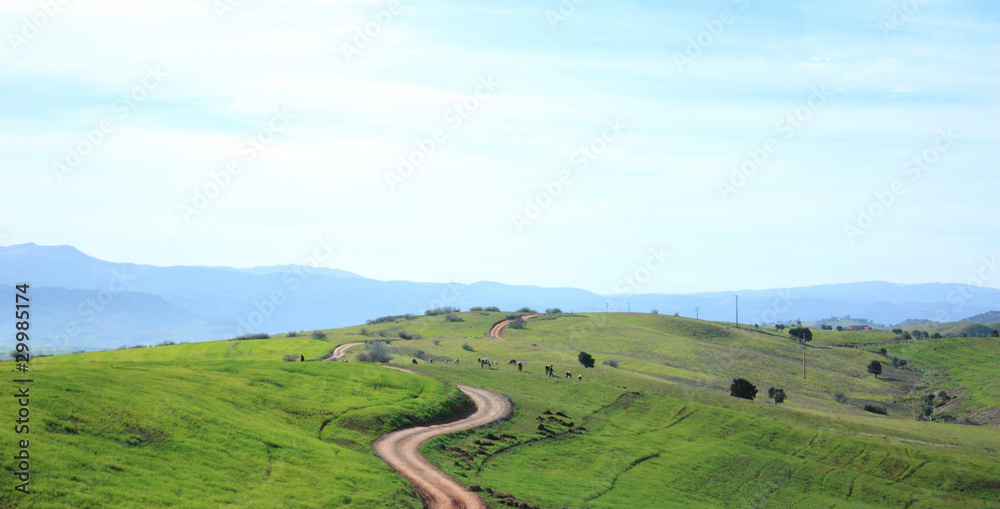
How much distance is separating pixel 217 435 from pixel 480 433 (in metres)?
24.0

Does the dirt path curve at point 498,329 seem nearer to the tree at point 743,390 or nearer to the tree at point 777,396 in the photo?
the tree at point 743,390

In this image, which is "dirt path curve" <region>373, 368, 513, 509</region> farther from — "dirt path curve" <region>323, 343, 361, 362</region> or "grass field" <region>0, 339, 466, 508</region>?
"dirt path curve" <region>323, 343, 361, 362</region>

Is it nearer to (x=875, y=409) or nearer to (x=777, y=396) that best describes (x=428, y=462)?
(x=777, y=396)

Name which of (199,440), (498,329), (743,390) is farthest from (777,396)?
(199,440)

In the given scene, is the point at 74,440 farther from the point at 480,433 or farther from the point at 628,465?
the point at 628,465

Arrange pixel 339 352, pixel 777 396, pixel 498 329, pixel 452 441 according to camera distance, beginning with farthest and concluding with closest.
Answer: pixel 498 329 → pixel 339 352 → pixel 777 396 → pixel 452 441

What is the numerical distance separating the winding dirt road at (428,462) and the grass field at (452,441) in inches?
46.3

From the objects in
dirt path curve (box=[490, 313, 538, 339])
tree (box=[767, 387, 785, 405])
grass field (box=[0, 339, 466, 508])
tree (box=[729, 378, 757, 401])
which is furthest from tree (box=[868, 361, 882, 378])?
grass field (box=[0, 339, 466, 508])

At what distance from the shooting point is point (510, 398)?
7350 cm

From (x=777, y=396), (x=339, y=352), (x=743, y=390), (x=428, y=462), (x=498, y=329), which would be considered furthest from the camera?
(x=498, y=329)

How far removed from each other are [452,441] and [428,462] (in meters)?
7.17

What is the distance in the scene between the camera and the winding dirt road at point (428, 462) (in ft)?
126

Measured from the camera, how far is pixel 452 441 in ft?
174

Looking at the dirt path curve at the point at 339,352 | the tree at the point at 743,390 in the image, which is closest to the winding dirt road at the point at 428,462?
the dirt path curve at the point at 339,352
